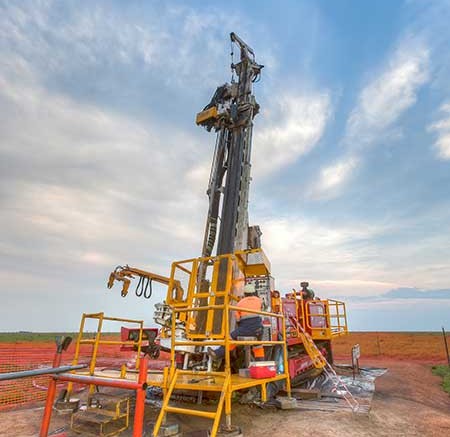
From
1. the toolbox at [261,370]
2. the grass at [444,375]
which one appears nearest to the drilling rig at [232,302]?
the toolbox at [261,370]

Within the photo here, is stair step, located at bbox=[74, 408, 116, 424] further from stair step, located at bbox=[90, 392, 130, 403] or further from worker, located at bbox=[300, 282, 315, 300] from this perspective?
worker, located at bbox=[300, 282, 315, 300]

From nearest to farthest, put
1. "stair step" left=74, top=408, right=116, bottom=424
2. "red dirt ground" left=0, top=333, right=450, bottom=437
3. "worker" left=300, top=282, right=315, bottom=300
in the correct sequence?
"stair step" left=74, top=408, right=116, bottom=424, "red dirt ground" left=0, top=333, right=450, bottom=437, "worker" left=300, top=282, right=315, bottom=300

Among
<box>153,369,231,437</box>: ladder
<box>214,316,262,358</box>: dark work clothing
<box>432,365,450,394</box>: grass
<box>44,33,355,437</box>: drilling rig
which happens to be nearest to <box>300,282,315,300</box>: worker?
<box>44,33,355,437</box>: drilling rig

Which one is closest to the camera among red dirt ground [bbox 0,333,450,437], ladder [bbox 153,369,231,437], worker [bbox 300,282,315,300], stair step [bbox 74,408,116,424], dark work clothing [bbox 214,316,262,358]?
ladder [bbox 153,369,231,437]

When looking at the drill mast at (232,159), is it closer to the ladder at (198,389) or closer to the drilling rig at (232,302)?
the drilling rig at (232,302)

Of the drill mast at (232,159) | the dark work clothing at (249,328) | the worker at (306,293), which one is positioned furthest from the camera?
the worker at (306,293)

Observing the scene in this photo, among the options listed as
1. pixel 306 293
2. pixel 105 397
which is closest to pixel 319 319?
pixel 306 293

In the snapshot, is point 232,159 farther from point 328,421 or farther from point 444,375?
point 444,375

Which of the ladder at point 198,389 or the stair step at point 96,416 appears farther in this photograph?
the stair step at point 96,416

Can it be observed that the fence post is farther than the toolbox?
No

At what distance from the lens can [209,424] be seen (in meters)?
5.16

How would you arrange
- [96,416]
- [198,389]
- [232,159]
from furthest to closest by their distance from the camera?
1. [232,159]
2. [96,416]
3. [198,389]

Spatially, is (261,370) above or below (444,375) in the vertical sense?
above

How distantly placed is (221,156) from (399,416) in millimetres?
7544
